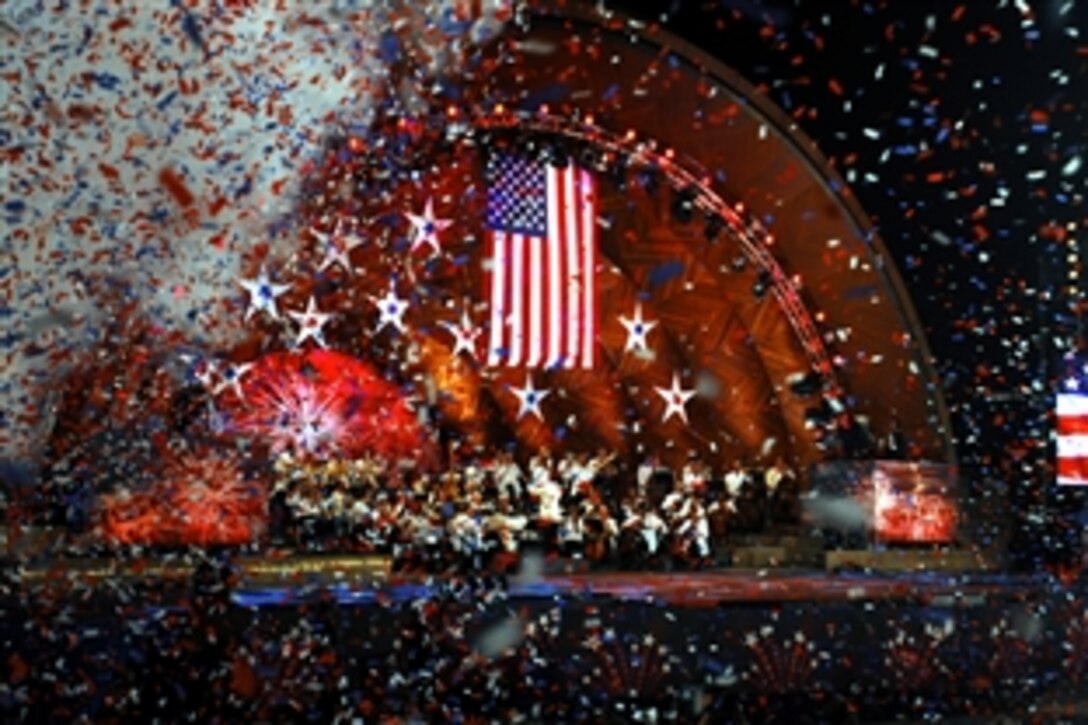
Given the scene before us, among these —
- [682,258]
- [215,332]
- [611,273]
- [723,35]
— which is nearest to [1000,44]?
[723,35]

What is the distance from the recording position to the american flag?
1750 cm

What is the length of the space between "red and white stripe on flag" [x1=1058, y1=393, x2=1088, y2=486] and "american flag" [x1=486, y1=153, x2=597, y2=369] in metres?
6.29

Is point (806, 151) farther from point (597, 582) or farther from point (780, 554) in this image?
point (597, 582)

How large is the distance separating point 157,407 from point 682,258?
13.3 m

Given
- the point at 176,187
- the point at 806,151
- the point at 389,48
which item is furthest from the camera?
the point at 806,151

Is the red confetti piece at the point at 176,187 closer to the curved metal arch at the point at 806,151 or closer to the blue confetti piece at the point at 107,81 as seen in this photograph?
the blue confetti piece at the point at 107,81

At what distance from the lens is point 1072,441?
15141 millimetres

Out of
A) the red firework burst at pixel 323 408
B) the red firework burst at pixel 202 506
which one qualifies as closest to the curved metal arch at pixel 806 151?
the red firework burst at pixel 202 506

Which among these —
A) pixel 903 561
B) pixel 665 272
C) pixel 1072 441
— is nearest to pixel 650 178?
pixel 665 272

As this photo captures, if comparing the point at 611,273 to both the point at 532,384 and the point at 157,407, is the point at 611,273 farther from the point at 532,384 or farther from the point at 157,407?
the point at 157,407

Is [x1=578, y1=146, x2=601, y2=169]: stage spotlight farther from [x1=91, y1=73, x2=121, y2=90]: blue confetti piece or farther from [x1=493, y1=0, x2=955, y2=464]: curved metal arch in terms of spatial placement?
[x1=91, y1=73, x2=121, y2=90]: blue confetti piece

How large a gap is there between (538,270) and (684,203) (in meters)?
3.84

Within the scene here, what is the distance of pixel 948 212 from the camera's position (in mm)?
18984

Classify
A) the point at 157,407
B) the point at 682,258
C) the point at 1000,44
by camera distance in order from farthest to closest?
the point at 682,258 < the point at 1000,44 < the point at 157,407
